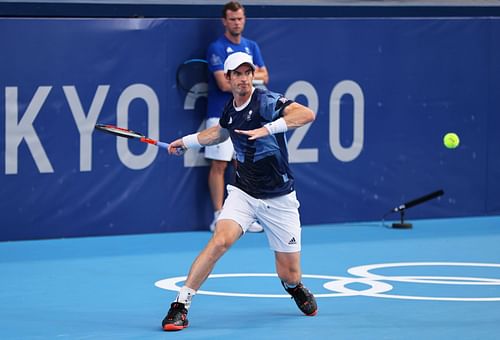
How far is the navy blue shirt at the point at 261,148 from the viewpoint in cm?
895

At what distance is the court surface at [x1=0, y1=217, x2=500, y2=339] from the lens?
8672 mm

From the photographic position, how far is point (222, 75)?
1302 cm

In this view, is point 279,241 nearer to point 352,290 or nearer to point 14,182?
point 352,290

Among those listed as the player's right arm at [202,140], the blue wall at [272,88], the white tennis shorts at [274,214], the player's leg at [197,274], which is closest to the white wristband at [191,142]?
the player's right arm at [202,140]

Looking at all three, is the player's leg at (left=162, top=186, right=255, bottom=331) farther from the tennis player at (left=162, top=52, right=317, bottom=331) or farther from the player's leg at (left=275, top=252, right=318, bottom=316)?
the player's leg at (left=275, top=252, right=318, bottom=316)

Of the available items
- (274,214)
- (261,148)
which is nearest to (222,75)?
(261,148)

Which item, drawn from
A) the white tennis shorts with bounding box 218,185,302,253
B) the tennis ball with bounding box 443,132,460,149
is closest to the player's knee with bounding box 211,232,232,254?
the white tennis shorts with bounding box 218,185,302,253

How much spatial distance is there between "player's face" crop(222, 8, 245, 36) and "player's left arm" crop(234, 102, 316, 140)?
406 cm

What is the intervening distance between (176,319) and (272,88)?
220 inches

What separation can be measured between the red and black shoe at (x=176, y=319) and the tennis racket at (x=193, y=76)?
5049mm

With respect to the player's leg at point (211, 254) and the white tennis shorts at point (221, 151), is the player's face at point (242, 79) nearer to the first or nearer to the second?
the player's leg at point (211, 254)

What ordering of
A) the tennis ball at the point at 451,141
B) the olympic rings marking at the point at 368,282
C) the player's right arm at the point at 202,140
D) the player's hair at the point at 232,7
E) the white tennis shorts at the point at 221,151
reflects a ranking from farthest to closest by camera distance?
→ 1. the tennis ball at the point at 451,141
2. the white tennis shorts at the point at 221,151
3. the player's hair at the point at 232,7
4. the olympic rings marking at the point at 368,282
5. the player's right arm at the point at 202,140

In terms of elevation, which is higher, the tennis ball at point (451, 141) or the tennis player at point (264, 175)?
the tennis ball at point (451, 141)

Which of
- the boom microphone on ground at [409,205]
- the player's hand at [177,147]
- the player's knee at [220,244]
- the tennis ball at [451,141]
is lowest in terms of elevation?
the player's knee at [220,244]
